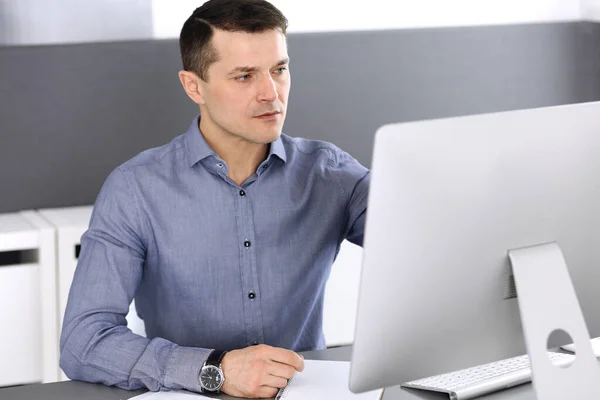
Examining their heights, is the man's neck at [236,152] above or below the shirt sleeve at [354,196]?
above

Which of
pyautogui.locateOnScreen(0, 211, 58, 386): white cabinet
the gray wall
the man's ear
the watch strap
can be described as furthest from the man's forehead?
the gray wall

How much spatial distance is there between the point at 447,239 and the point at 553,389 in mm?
281

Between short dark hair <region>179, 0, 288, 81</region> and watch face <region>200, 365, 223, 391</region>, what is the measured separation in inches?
27.7

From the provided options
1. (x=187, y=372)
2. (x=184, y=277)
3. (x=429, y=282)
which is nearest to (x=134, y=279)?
(x=184, y=277)

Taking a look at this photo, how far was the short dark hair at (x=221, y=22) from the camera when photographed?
2115 mm

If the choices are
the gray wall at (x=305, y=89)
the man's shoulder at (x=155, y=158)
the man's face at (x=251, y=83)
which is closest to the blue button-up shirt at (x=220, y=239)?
the man's shoulder at (x=155, y=158)

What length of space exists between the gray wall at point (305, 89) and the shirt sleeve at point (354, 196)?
4.12ft

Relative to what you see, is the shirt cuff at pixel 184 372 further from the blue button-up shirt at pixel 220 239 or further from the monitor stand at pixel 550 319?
the monitor stand at pixel 550 319

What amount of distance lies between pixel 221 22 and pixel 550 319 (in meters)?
1.02

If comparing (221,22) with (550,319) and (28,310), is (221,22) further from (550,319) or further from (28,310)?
(28,310)

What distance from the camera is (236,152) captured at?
2.20 metres

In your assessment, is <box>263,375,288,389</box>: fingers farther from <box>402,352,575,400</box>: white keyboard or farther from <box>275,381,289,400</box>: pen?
<box>402,352,575,400</box>: white keyboard

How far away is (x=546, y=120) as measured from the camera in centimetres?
146

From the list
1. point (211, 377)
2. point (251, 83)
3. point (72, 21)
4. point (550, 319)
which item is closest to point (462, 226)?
point (550, 319)
